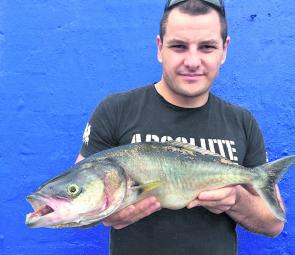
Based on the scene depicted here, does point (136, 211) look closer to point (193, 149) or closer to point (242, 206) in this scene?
point (193, 149)

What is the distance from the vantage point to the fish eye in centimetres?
186

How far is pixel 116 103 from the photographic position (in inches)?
92.7

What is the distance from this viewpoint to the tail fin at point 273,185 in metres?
2.23

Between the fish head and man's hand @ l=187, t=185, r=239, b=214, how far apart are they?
0.38 m

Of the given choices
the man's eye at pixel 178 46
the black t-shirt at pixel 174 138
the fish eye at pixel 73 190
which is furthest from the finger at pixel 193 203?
the man's eye at pixel 178 46

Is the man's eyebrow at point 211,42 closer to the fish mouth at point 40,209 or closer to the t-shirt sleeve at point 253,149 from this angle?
the t-shirt sleeve at point 253,149

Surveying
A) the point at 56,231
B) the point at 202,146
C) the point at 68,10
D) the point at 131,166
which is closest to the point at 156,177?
the point at 131,166

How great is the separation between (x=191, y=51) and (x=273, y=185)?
0.81 meters

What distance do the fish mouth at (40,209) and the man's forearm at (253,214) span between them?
0.97 m

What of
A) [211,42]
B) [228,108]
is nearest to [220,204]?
[228,108]

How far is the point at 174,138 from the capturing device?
231 centimetres

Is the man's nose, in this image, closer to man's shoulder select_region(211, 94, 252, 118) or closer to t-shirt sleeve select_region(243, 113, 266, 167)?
man's shoulder select_region(211, 94, 252, 118)

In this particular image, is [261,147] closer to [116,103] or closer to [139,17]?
[116,103]

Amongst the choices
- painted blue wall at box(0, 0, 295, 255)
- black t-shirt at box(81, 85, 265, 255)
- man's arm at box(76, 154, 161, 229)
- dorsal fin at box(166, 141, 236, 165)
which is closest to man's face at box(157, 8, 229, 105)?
black t-shirt at box(81, 85, 265, 255)
